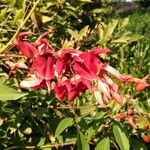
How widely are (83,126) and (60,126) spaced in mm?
68

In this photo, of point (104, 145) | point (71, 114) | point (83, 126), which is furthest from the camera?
point (71, 114)

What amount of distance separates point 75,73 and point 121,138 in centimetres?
33

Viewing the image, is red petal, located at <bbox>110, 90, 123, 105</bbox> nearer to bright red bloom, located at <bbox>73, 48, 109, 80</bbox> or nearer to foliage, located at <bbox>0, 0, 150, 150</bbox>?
bright red bloom, located at <bbox>73, 48, 109, 80</bbox>

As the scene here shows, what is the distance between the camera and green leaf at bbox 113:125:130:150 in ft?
3.96

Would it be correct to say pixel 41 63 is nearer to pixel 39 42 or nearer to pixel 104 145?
pixel 39 42

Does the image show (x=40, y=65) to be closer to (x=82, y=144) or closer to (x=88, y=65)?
(x=88, y=65)

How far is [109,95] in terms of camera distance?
3.05 feet

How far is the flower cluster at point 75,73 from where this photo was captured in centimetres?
93

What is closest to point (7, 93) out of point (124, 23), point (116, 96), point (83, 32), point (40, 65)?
point (40, 65)

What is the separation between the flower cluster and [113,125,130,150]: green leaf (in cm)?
26

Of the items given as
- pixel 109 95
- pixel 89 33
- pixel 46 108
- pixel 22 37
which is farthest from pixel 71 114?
pixel 89 33

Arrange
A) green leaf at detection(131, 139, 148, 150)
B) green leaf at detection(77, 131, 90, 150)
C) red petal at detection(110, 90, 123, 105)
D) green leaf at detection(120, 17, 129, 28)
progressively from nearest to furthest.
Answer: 1. red petal at detection(110, 90, 123, 105)
2. green leaf at detection(77, 131, 90, 150)
3. green leaf at detection(131, 139, 148, 150)
4. green leaf at detection(120, 17, 129, 28)

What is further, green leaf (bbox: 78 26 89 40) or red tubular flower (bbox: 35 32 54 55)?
green leaf (bbox: 78 26 89 40)

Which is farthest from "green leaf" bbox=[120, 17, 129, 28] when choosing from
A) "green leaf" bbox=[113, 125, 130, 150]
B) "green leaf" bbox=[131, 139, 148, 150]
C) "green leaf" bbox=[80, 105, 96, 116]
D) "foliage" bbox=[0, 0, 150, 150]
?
"green leaf" bbox=[113, 125, 130, 150]
